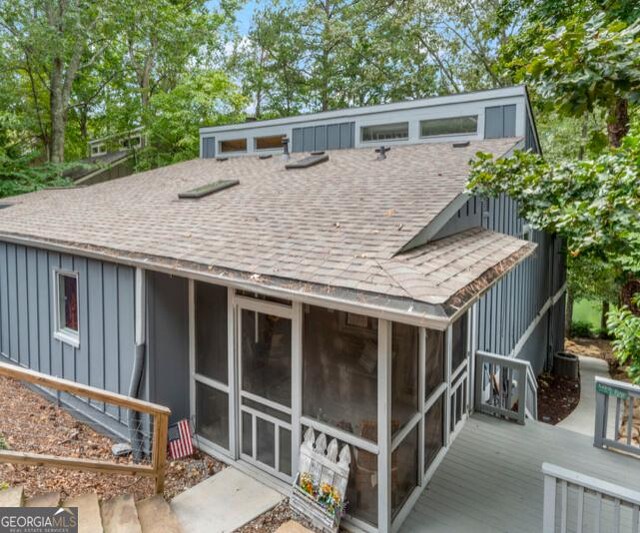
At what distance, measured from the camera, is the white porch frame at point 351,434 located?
12.6 ft

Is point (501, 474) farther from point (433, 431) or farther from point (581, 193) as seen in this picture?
point (581, 193)

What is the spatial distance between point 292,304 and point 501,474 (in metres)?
2.99

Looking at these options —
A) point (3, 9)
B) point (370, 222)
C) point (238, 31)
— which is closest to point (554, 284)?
point (370, 222)

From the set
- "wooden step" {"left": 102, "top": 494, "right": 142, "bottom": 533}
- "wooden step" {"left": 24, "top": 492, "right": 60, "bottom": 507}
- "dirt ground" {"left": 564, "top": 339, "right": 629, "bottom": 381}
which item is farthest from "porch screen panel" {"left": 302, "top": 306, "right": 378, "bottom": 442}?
"dirt ground" {"left": 564, "top": 339, "right": 629, "bottom": 381}

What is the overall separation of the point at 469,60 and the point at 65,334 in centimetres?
1935

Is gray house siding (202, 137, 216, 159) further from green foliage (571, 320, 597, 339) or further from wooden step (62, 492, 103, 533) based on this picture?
green foliage (571, 320, 597, 339)

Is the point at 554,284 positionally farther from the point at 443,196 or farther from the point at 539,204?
the point at 443,196

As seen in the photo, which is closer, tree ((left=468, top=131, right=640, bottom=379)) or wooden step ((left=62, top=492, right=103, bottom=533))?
wooden step ((left=62, top=492, right=103, bottom=533))

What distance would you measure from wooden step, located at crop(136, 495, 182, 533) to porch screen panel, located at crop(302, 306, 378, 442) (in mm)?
1474

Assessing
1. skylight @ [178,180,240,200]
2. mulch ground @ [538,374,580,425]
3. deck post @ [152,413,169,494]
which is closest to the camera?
deck post @ [152,413,169,494]

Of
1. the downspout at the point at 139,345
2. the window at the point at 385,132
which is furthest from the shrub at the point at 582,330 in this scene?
the downspout at the point at 139,345

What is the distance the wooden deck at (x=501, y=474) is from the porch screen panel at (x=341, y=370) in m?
1.13

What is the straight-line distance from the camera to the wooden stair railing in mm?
3738

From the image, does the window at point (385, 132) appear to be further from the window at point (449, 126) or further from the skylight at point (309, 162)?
the skylight at point (309, 162)
